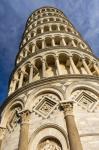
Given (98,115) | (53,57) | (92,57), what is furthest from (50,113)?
(92,57)

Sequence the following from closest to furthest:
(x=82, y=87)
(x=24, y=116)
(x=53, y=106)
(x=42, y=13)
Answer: (x=24, y=116) → (x=53, y=106) → (x=82, y=87) → (x=42, y=13)

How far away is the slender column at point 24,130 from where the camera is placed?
433 inches

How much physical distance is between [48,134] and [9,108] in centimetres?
402

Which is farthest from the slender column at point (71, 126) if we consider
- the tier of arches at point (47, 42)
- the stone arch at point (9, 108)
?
the tier of arches at point (47, 42)

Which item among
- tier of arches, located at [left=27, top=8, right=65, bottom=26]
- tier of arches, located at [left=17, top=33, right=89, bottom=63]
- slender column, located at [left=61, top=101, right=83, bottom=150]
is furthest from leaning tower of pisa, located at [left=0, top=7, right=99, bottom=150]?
tier of arches, located at [left=27, top=8, right=65, bottom=26]

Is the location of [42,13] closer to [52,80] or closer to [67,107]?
[52,80]

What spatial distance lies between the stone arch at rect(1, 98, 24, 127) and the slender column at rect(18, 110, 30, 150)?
3.96ft

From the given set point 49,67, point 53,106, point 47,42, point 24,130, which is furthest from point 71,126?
point 47,42

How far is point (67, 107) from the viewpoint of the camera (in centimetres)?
1216

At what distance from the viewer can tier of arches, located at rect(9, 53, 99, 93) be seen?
17328 mm

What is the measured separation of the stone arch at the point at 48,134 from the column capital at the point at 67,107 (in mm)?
829

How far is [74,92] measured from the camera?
13.6 metres

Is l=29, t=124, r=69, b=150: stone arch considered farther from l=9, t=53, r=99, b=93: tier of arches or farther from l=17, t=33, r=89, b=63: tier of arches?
l=17, t=33, r=89, b=63: tier of arches

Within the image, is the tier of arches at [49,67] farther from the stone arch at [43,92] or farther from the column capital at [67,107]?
the column capital at [67,107]
